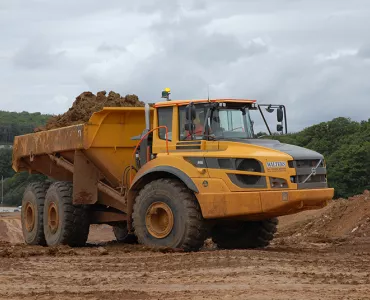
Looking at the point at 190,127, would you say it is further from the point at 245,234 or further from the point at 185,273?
the point at 185,273

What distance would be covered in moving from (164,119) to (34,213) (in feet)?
14.7

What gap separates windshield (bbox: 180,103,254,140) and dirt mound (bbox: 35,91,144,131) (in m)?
2.98

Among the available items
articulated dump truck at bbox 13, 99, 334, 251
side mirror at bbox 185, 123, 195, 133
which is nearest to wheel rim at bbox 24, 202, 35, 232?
articulated dump truck at bbox 13, 99, 334, 251

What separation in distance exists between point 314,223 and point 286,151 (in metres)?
10.0

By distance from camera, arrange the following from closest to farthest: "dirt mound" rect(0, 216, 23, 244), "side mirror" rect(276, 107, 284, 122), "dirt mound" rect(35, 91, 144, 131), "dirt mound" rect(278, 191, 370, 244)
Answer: "side mirror" rect(276, 107, 284, 122), "dirt mound" rect(35, 91, 144, 131), "dirt mound" rect(278, 191, 370, 244), "dirt mound" rect(0, 216, 23, 244)

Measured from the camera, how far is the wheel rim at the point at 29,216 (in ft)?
54.9

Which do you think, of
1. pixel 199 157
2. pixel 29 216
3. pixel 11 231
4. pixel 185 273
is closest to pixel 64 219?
pixel 29 216

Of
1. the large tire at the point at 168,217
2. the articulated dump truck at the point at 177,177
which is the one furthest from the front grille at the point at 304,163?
the large tire at the point at 168,217

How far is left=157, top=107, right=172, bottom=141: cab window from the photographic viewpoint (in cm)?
1350

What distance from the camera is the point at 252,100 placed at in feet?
44.6

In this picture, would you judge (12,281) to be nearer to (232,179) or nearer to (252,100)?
(232,179)

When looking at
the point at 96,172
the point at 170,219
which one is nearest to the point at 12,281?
the point at 170,219

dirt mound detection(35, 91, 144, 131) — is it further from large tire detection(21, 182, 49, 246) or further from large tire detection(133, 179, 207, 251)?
large tire detection(133, 179, 207, 251)

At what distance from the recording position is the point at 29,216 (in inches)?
673
